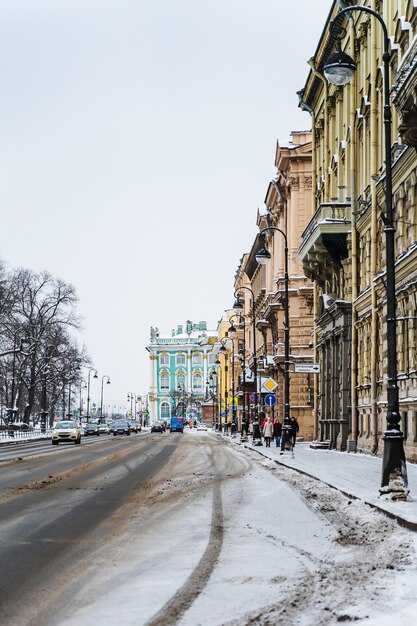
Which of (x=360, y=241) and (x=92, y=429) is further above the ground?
(x=360, y=241)

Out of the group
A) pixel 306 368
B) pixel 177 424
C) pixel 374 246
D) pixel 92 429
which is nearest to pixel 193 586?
pixel 374 246

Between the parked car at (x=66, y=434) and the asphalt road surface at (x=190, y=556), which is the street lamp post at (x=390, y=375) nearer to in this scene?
the asphalt road surface at (x=190, y=556)

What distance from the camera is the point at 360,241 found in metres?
41.2

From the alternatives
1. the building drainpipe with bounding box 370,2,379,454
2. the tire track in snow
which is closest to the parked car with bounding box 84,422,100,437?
the building drainpipe with bounding box 370,2,379,454

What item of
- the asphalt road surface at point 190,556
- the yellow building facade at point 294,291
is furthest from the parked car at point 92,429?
the asphalt road surface at point 190,556

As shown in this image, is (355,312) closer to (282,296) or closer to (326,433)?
(326,433)

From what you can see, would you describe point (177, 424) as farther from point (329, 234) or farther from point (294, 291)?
point (329, 234)

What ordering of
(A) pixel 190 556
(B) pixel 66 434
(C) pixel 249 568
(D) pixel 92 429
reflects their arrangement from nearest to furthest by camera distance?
(C) pixel 249 568
(A) pixel 190 556
(B) pixel 66 434
(D) pixel 92 429

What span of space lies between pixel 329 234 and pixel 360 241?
7.04 ft

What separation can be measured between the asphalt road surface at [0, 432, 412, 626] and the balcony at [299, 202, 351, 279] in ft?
78.4

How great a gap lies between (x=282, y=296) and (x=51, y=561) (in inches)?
2361

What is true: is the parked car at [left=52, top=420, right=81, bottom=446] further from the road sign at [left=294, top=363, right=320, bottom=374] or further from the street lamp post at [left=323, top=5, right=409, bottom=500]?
the street lamp post at [left=323, top=5, right=409, bottom=500]

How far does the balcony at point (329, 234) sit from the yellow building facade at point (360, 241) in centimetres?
5

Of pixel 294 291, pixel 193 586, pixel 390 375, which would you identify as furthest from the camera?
pixel 294 291
